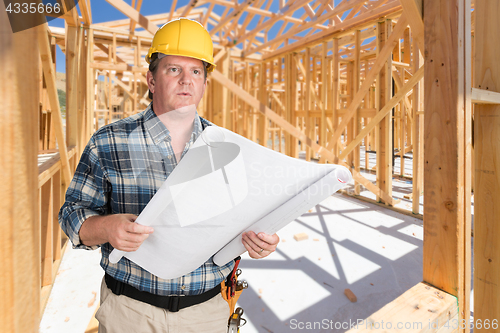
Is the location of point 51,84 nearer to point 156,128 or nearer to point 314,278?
point 156,128

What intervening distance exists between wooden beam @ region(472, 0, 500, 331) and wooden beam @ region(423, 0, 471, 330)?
1.19ft

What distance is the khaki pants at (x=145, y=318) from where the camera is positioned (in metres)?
1.00

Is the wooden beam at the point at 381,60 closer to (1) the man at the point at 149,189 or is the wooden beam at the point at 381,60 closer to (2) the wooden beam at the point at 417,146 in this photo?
(2) the wooden beam at the point at 417,146

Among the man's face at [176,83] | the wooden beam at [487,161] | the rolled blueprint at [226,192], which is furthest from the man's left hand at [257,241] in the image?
the wooden beam at [487,161]

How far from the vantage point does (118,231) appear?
2.28ft

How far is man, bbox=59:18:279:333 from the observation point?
970 millimetres

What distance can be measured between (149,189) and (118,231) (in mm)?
312

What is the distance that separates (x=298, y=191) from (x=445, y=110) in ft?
3.10

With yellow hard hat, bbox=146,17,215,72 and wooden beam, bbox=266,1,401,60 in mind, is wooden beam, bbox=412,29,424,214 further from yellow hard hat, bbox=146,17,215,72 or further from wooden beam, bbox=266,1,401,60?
yellow hard hat, bbox=146,17,215,72

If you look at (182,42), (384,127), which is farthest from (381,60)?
(182,42)

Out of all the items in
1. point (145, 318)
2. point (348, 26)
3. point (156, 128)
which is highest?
point (348, 26)

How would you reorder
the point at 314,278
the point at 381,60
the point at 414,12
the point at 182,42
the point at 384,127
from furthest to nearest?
the point at 384,127 → the point at 381,60 → the point at 314,278 → the point at 414,12 → the point at 182,42

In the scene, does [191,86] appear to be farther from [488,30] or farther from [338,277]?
[338,277]

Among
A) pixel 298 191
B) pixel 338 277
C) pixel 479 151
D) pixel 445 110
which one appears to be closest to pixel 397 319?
pixel 298 191
